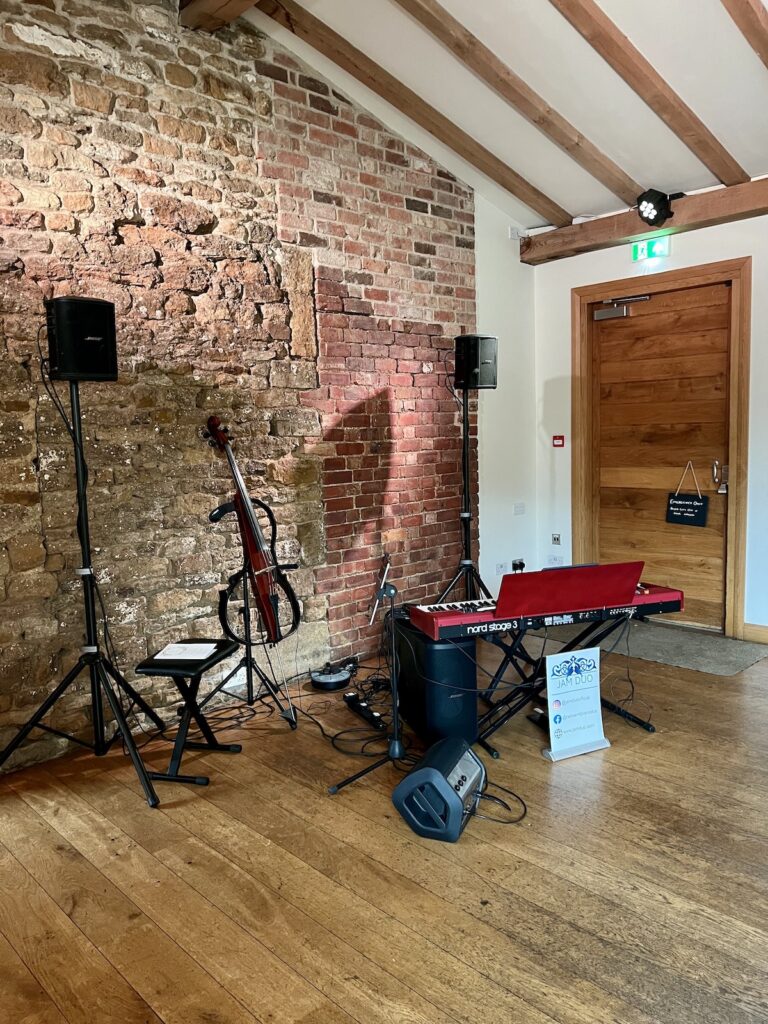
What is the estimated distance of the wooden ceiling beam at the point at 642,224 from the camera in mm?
4508

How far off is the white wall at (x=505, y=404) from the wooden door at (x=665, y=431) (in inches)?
20.5

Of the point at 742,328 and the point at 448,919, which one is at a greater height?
the point at 742,328

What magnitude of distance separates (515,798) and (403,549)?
2215 mm

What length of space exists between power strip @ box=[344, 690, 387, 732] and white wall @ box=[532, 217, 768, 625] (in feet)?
7.89

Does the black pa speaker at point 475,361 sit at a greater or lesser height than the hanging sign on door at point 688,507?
greater

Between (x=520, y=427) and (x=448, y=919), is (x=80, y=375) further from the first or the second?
(x=520, y=427)

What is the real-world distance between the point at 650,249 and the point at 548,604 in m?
3.15

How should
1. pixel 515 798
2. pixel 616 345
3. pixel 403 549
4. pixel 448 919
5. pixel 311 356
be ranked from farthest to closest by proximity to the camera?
1. pixel 616 345
2. pixel 403 549
3. pixel 311 356
4. pixel 515 798
5. pixel 448 919

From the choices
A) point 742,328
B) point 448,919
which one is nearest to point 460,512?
point 742,328

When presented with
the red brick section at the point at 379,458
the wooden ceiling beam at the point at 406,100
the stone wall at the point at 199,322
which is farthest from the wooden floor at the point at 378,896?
the wooden ceiling beam at the point at 406,100

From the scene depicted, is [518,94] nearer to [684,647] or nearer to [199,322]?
[199,322]

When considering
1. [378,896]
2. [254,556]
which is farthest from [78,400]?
[378,896]

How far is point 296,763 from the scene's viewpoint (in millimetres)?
3291

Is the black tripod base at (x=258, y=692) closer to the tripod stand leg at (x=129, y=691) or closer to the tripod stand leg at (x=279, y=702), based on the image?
the tripod stand leg at (x=279, y=702)
